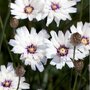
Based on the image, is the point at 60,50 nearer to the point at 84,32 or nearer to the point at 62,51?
the point at 62,51

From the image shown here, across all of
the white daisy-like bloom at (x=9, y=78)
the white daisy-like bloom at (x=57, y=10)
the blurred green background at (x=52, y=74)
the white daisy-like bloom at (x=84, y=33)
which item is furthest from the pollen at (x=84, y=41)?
the white daisy-like bloom at (x=9, y=78)

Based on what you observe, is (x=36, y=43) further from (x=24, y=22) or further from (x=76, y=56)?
(x=24, y=22)

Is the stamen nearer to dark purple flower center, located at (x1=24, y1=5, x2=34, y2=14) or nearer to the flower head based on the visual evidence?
the flower head

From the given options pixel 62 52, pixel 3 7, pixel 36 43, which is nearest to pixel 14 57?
pixel 36 43

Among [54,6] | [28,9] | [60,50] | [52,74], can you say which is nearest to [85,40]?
[60,50]

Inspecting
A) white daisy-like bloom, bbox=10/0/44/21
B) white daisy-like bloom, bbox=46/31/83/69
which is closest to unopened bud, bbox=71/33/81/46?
white daisy-like bloom, bbox=46/31/83/69

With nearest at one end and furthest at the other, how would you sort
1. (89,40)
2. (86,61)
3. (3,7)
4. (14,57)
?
(89,40), (14,57), (86,61), (3,7)
